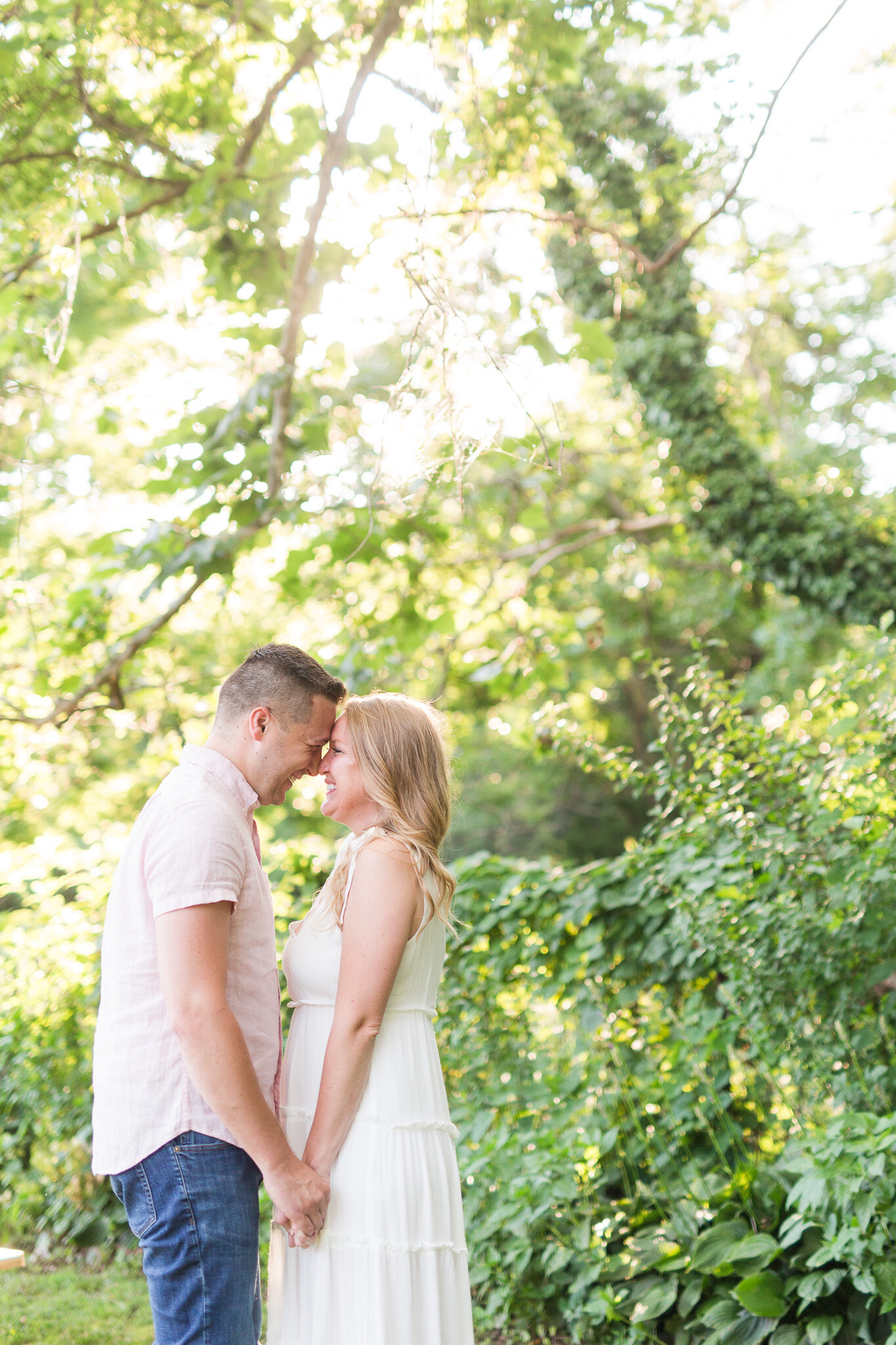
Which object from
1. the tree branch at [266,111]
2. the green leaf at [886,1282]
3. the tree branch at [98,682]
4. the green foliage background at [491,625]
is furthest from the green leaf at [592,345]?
the green leaf at [886,1282]

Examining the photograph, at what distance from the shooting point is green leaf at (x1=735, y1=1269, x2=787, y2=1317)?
2.68 m

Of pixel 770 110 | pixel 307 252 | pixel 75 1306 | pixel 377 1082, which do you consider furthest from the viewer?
pixel 75 1306

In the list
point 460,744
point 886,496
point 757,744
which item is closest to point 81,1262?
point 757,744

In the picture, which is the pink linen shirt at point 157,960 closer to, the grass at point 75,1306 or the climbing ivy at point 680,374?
the grass at point 75,1306

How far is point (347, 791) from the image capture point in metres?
2.11

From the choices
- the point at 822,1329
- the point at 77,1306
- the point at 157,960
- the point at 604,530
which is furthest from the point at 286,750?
the point at 604,530

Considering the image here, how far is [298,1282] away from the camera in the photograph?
6.13 feet

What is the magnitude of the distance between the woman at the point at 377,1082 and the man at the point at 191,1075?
0.09 m

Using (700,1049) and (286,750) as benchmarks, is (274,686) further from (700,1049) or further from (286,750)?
(700,1049)

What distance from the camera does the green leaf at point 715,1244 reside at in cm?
290

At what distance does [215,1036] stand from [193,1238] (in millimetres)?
364

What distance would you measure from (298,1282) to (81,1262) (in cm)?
320

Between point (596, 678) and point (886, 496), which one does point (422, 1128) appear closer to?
point (886, 496)

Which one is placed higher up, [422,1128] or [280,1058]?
[280,1058]
